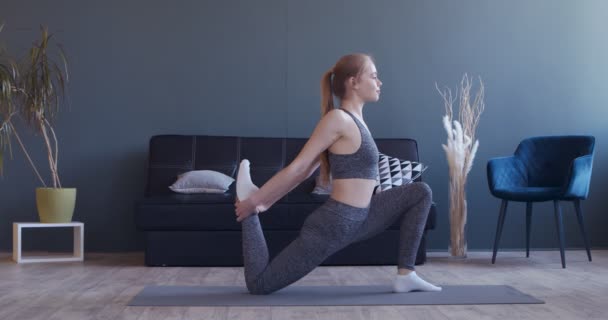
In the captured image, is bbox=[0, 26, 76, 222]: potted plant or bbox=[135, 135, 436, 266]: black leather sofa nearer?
bbox=[135, 135, 436, 266]: black leather sofa

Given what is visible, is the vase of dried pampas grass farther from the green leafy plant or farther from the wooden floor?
the green leafy plant

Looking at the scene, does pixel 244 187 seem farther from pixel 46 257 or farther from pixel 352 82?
pixel 46 257

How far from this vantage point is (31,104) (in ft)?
16.8

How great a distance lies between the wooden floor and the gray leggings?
0.22 metres

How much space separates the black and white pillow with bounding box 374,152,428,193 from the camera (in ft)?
16.6

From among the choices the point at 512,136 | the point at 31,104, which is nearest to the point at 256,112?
the point at 31,104

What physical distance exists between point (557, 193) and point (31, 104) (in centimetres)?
347

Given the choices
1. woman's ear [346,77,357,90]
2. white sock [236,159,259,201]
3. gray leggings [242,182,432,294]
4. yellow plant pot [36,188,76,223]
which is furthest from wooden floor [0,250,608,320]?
woman's ear [346,77,357,90]

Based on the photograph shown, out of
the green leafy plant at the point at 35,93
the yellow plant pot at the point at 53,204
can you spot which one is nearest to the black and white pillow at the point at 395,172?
the yellow plant pot at the point at 53,204

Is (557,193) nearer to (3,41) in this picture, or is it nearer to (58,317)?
(58,317)

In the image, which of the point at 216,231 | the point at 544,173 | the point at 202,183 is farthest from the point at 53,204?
the point at 544,173

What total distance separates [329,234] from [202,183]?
2.02 meters

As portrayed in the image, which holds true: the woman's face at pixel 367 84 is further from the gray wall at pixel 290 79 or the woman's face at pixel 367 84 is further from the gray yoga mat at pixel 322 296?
the gray wall at pixel 290 79

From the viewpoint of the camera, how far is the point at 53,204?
502cm
